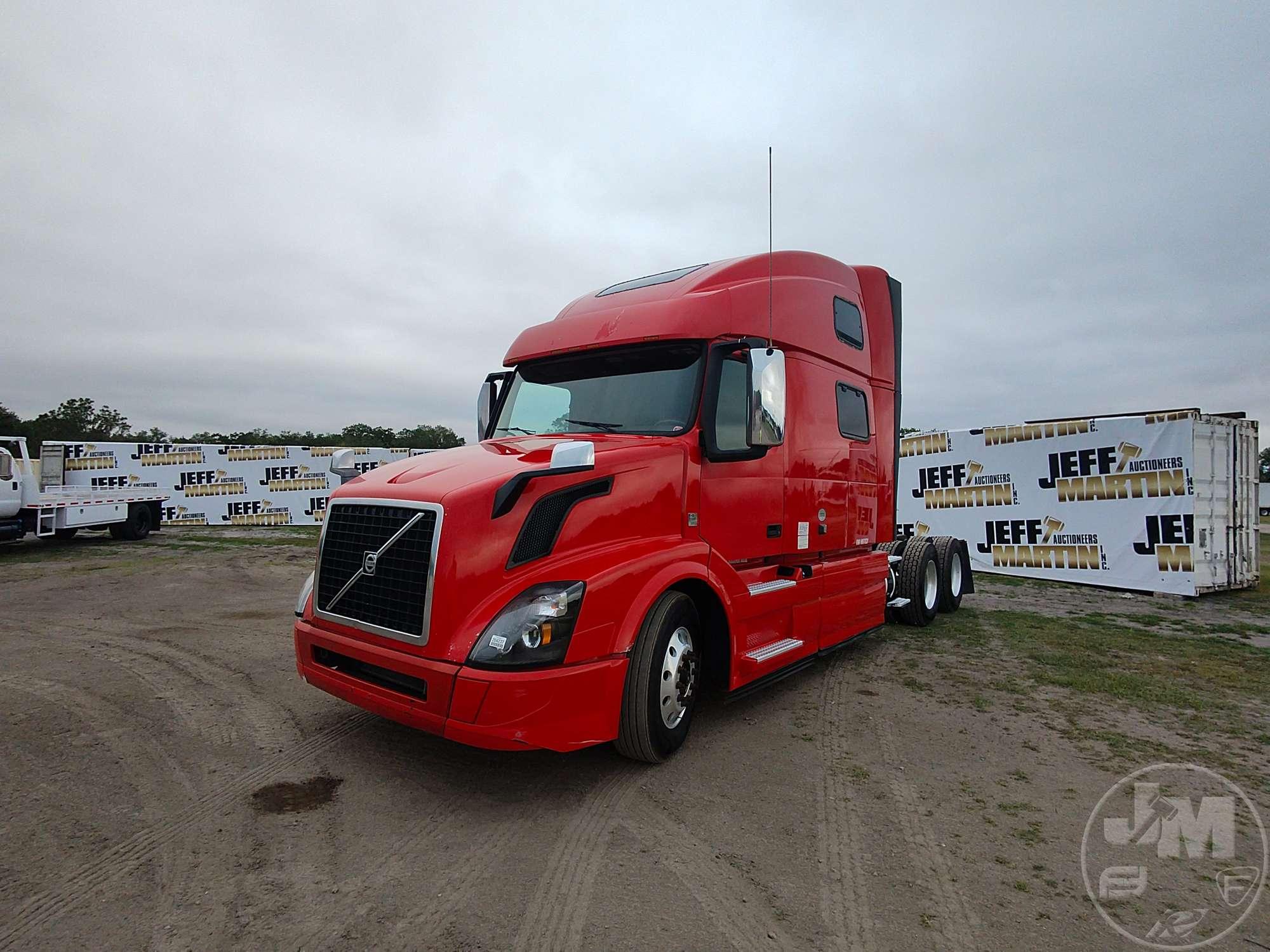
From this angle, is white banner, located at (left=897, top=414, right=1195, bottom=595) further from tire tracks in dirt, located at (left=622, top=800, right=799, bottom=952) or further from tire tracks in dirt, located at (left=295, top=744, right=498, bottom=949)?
tire tracks in dirt, located at (left=295, top=744, right=498, bottom=949)

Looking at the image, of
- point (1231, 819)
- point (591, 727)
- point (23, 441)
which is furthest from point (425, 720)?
point (23, 441)

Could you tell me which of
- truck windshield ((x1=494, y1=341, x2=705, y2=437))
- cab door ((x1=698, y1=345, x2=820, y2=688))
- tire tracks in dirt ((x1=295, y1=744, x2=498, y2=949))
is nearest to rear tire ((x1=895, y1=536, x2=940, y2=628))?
cab door ((x1=698, y1=345, x2=820, y2=688))

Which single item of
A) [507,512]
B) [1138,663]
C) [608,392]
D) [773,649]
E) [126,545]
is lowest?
[1138,663]

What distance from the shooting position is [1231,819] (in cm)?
330

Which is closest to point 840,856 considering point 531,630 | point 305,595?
point 531,630

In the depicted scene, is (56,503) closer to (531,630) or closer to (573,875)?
(531,630)

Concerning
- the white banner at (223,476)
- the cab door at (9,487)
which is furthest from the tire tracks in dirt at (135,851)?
the white banner at (223,476)

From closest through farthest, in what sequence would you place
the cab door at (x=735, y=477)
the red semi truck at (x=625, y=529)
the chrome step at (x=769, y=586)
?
1. the red semi truck at (x=625, y=529)
2. the cab door at (x=735, y=477)
3. the chrome step at (x=769, y=586)

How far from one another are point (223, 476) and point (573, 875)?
22.9 m

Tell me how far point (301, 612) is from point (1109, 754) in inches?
194

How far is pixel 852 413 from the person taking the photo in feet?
19.9

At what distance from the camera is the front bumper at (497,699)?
122 inches

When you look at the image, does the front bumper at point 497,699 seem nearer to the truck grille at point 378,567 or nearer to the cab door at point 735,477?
the truck grille at point 378,567

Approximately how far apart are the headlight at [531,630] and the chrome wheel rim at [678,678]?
762 millimetres
